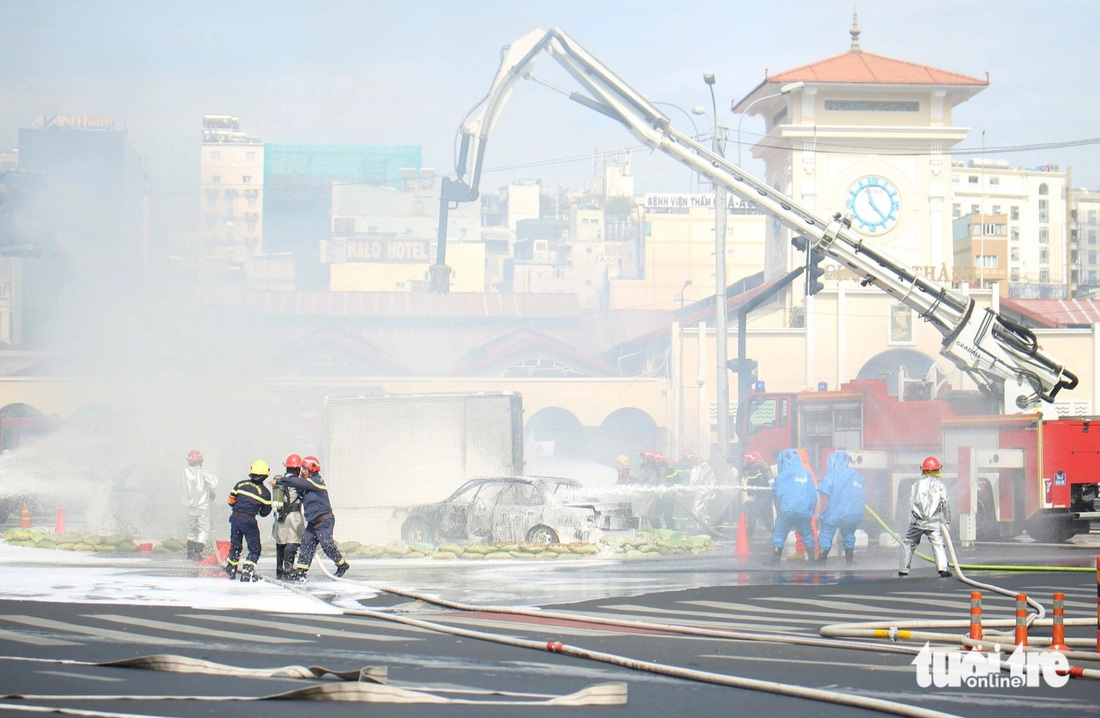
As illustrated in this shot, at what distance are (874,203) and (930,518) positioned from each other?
147 ft

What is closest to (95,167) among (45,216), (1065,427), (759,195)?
(45,216)

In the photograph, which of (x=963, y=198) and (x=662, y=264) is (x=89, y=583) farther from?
(x=963, y=198)

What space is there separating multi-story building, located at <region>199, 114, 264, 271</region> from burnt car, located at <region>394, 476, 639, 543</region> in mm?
108459

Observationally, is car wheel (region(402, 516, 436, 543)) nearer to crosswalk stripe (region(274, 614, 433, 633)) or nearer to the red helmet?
the red helmet

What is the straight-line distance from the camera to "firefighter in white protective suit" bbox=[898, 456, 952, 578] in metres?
17.0

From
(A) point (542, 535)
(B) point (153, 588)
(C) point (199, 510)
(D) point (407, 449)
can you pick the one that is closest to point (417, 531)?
(D) point (407, 449)

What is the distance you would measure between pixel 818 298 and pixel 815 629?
4400 centimetres

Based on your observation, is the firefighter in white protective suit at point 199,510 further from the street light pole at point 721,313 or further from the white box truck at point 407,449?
the street light pole at point 721,313

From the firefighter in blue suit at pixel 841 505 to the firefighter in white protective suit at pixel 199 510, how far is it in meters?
9.07

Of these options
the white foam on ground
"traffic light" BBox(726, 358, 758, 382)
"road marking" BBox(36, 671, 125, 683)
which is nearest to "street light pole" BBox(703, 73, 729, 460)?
"traffic light" BBox(726, 358, 758, 382)

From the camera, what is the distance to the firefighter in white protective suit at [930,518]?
17031mm

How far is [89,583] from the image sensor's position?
15.4 metres

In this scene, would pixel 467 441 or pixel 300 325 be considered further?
pixel 300 325

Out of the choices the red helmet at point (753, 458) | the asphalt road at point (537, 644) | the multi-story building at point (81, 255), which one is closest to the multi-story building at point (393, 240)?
the multi-story building at point (81, 255)
